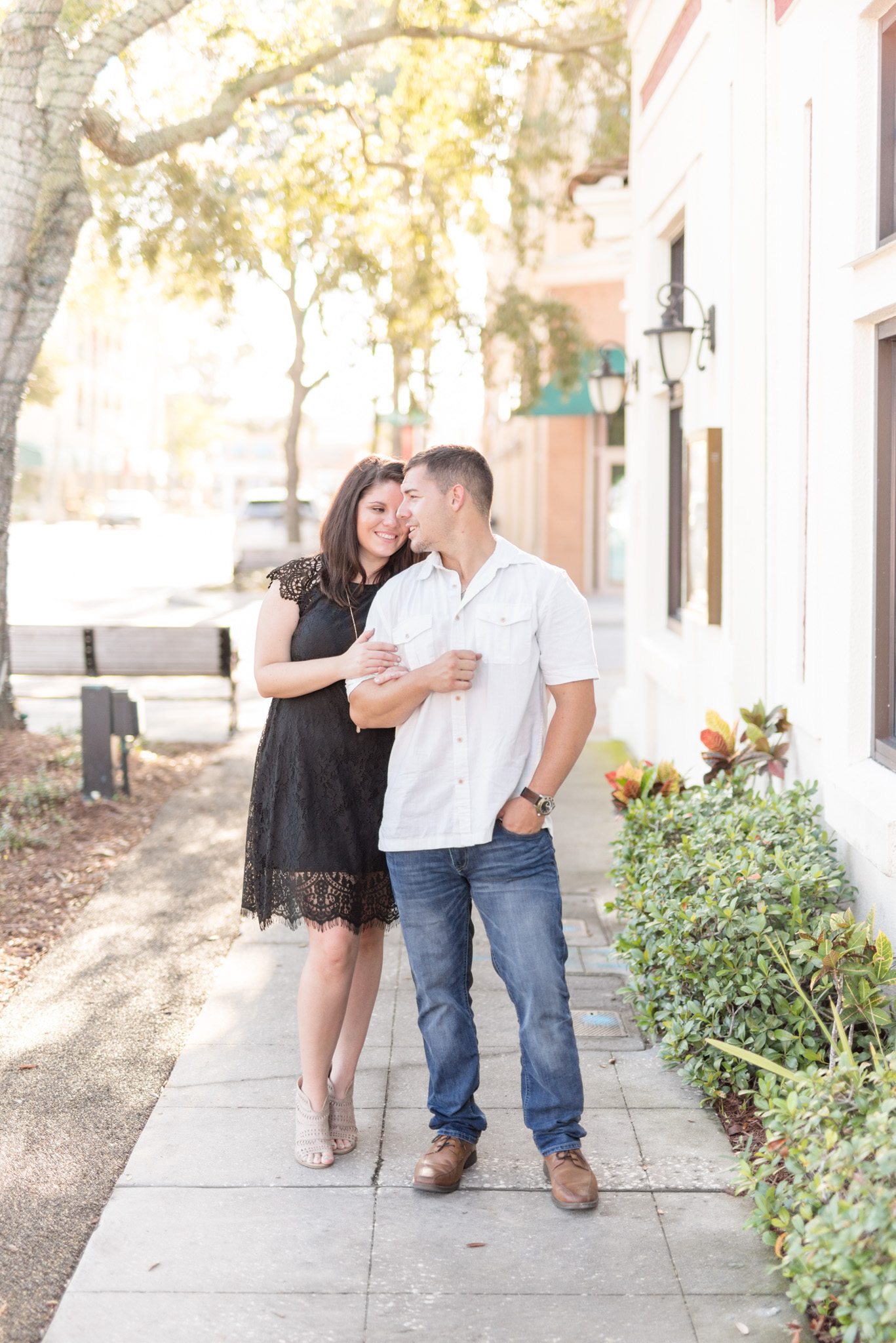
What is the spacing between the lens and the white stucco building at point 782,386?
394 cm

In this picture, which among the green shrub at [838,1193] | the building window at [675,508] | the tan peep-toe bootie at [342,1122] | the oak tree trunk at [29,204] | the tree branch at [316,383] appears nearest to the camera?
the green shrub at [838,1193]

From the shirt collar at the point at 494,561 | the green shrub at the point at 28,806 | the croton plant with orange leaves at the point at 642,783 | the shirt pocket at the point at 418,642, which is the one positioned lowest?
the green shrub at the point at 28,806

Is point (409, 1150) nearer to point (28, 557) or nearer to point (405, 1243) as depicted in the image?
point (405, 1243)

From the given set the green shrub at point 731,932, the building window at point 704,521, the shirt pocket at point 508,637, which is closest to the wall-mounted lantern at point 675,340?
the building window at point 704,521

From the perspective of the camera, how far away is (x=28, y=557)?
31672 mm

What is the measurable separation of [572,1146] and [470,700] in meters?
1.15

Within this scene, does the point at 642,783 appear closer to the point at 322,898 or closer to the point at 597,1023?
the point at 597,1023

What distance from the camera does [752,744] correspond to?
4961 millimetres

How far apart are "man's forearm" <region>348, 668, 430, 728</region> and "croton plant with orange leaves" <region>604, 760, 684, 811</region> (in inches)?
78.5

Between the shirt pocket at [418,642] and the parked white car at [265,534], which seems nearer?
the shirt pocket at [418,642]

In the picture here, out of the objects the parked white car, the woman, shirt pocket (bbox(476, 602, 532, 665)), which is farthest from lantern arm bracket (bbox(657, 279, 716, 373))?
the parked white car

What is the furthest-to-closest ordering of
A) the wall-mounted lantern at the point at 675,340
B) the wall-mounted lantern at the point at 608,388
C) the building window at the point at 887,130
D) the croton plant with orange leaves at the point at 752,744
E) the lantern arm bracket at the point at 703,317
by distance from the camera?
1. the wall-mounted lantern at the point at 608,388
2. the wall-mounted lantern at the point at 675,340
3. the lantern arm bracket at the point at 703,317
4. the croton plant with orange leaves at the point at 752,744
5. the building window at the point at 887,130

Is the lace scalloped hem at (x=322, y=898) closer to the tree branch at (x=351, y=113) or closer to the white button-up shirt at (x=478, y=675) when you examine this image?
the white button-up shirt at (x=478, y=675)

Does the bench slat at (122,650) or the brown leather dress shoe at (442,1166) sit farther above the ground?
the bench slat at (122,650)
